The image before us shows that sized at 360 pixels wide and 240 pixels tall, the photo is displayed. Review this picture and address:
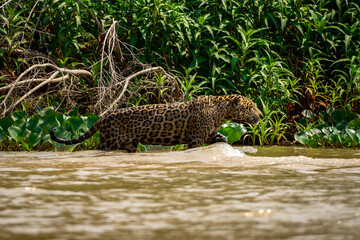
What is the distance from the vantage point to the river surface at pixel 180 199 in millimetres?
2568

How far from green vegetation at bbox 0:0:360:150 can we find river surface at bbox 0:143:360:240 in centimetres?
317

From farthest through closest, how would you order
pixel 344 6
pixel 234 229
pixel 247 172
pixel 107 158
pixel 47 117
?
pixel 344 6
pixel 47 117
pixel 107 158
pixel 247 172
pixel 234 229

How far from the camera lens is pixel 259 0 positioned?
9.57 metres

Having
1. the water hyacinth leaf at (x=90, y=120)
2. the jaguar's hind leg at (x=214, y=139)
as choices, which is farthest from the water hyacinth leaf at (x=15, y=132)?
the jaguar's hind leg at (x=214, y=139)

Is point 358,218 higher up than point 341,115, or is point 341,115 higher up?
point 341,115

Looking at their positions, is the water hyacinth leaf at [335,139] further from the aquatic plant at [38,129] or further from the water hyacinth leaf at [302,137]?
the aquatic plant at [38,129]

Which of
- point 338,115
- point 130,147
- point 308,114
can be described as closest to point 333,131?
point 338,115

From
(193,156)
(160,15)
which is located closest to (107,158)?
(193,156)

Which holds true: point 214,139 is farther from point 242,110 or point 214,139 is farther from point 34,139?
point 34,139

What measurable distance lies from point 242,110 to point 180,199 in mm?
3913

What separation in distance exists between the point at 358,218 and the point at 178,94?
6.12 metres

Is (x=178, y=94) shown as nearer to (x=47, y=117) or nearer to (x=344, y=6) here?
(x=47, y=117)

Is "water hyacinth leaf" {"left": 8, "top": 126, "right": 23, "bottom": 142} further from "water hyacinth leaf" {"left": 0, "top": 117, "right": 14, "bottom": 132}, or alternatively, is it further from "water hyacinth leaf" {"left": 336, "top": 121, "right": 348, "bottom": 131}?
"water hyacinth leaf" {"left": 336, "top": 121, "right": 348, "bottom": 131}

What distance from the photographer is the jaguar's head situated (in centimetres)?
704
